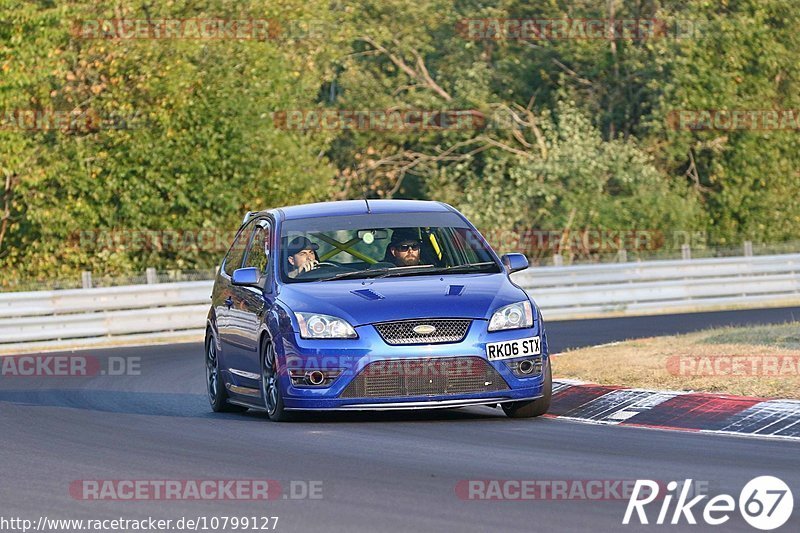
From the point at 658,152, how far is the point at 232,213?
39.1 feet

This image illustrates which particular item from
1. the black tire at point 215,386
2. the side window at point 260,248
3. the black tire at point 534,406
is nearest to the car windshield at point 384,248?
the side window at point 260,248

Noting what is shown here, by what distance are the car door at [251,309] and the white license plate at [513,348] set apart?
184 cm

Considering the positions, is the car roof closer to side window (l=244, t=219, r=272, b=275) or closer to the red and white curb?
side window (l=244, t=219, r=272, b=275)

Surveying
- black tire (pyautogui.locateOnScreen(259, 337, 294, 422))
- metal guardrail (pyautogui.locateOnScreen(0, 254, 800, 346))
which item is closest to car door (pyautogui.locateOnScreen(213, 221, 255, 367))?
black tire (pyautogui.locateOnScreen(259, 337, 294, 422))

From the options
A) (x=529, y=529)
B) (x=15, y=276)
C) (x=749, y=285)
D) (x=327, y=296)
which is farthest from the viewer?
(x=15, y=276)

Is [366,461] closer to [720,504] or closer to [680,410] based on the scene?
[720,504]

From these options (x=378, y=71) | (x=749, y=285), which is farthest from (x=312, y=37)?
(x=749, y=285)

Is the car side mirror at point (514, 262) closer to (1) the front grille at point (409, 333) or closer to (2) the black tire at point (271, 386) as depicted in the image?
(1) the front grille at point (409, 333)

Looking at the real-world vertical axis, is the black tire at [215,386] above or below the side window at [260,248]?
below

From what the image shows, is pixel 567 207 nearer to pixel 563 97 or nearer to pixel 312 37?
pixel 563 97

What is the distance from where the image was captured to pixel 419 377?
38.9ft

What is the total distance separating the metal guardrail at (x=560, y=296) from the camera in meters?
26.2

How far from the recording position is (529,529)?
7.66 meters

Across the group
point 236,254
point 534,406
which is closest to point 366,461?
point 534,406
